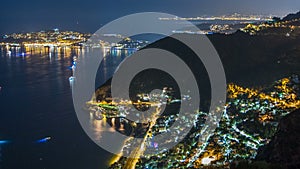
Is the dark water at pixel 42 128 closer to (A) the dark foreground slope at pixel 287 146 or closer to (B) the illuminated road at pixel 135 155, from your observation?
(B) the illuminated road at pixel 135 155

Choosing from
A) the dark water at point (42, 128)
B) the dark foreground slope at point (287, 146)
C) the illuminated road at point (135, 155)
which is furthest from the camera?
the dark water at point (42, 128)

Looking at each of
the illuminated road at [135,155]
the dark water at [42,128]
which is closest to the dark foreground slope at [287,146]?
the illuminated road at [135,155]

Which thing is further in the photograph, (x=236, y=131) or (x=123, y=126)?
(x=123, y=126)

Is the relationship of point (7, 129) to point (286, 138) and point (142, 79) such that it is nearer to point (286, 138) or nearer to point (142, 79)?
point (142, 79)

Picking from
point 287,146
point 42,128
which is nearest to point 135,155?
point 287,146

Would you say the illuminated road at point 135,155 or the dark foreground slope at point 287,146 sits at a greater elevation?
the dark foreground slope at point 287,146

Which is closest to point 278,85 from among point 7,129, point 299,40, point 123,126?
point 299,40

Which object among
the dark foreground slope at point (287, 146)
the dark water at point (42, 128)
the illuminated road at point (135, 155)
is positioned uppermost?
the dark foreground slope at point (287, 146)

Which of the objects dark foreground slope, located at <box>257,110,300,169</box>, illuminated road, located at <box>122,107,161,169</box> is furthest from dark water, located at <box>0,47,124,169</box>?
dark foreground slope, located at <box>257,110,300,169</box>

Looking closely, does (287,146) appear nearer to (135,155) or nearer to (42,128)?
(135,155)
